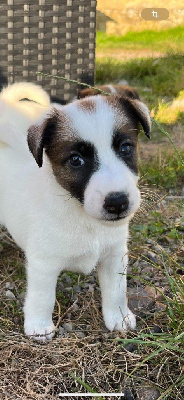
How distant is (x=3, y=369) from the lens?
2.60 m

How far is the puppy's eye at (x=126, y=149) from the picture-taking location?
7.83ft

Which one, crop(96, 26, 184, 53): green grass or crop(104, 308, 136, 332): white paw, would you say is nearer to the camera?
crop(104, 308, 136, 332): white paw

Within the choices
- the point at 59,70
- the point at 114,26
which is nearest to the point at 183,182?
the point at 59,70

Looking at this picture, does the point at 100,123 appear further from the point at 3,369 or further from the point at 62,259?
the point at 3,369

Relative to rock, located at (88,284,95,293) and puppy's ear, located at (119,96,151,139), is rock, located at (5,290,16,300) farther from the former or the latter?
puppy's ear, located at (119,96,151,139)

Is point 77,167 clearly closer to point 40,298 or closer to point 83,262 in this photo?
point 83,262

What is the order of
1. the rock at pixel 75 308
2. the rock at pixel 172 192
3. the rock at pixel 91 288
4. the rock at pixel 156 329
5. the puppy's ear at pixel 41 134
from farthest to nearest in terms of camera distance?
the rock at pixel 172 192
the rock at pixel 91 288
the rock at pixel 75 308
the rock at pixel 156 329
the puppy's ear at pixel 41 134

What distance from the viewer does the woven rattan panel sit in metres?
4.03

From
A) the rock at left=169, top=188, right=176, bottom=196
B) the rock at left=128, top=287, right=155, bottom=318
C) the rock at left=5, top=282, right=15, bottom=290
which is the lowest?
the rock at left=5, top=282, right=15, bottom=290

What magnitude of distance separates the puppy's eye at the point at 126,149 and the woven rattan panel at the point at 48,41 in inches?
77.1

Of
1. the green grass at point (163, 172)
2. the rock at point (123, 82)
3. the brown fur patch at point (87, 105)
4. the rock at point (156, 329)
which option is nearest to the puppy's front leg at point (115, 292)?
the rock at point (156, 329)

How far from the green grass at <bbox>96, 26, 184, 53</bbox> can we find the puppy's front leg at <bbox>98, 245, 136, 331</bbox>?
5.40 meters

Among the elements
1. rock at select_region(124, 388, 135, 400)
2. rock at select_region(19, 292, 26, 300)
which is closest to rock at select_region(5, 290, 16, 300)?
rock at select_region(19, 292, 26, 300)

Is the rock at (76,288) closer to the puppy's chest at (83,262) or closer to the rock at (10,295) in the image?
the rock at (10,295)
